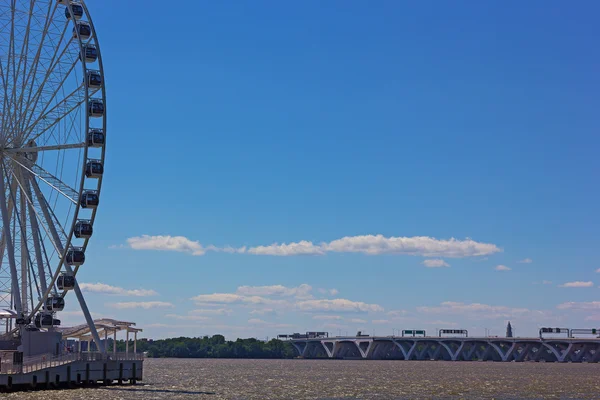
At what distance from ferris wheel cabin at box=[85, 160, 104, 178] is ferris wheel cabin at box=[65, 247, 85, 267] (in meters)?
7.16

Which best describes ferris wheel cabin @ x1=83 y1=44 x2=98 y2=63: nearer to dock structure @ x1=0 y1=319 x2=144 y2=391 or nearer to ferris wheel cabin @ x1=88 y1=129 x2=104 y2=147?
ferris wheel cabin @ x1=88 y1=129 x2=104 y2=147

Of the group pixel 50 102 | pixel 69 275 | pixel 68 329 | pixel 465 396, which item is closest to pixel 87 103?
pixel 50 102

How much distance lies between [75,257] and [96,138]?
11.5 meters

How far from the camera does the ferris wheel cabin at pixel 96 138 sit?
90.2 m

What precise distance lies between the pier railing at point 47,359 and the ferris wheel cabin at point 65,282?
6307 mm

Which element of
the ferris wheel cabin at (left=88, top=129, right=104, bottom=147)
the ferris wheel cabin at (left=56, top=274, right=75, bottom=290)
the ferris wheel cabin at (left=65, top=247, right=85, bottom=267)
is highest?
the ferris wheel cabin at (left=88, top=129, right=104, bottom=147)

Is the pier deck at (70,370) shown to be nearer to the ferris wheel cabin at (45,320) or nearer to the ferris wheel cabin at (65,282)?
the ferris wheel cabin at (45,320)

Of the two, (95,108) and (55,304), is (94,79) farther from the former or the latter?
(55,304)

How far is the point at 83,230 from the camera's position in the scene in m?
90.2

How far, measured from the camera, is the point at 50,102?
8988 cm

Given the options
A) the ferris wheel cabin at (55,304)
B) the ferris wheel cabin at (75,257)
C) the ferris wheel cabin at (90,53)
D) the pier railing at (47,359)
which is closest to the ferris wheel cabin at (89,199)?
the ferris wheel cabin at (75,257)

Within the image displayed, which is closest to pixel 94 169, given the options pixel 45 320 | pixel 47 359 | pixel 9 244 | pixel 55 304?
pixel 9 244

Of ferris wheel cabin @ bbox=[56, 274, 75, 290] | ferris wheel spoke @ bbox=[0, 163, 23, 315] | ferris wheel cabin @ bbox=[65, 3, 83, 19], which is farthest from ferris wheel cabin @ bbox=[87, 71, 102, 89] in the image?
ferris wheel cabin @ bbox=[56, 274, 75, 290]

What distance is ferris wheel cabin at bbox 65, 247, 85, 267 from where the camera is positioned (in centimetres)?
9012
